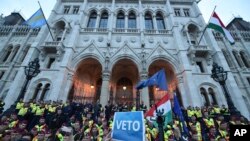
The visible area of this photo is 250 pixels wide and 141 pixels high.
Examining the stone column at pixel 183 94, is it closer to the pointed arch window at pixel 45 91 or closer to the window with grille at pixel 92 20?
the window with grille at pixel 92 20

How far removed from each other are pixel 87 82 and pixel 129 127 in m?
18.9

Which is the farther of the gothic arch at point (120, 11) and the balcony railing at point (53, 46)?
the gothic arch at point (120, 11)

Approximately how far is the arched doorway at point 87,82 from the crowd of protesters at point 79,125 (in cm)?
706

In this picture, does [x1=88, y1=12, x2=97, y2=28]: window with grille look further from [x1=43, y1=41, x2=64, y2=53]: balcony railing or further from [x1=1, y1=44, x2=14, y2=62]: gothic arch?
[x1=1, y1=44, x2=14, y2=62]: gothic arch

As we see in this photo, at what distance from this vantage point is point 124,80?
74.3ft

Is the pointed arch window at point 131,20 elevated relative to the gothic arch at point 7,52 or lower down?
elevated

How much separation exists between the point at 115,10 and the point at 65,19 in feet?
24.8

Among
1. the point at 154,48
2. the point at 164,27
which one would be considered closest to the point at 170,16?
the point at 164,27

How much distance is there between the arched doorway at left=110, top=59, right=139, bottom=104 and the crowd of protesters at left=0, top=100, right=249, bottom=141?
8655 mm

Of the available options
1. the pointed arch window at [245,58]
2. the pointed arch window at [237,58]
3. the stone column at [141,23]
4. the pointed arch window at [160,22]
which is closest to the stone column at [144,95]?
the stone column at [141,23]

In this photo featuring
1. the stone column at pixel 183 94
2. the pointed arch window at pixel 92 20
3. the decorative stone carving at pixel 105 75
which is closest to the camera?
the stone column at pixel 183 94

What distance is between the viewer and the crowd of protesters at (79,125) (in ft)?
21.1

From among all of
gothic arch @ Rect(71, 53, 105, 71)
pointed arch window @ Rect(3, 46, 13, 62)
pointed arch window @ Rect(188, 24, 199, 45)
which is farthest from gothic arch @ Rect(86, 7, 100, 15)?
pointed arch window @ Rect(188, 24, 199, 45)

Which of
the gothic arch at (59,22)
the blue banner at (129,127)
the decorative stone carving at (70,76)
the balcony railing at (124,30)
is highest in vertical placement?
the gothic arch at (59,22)
